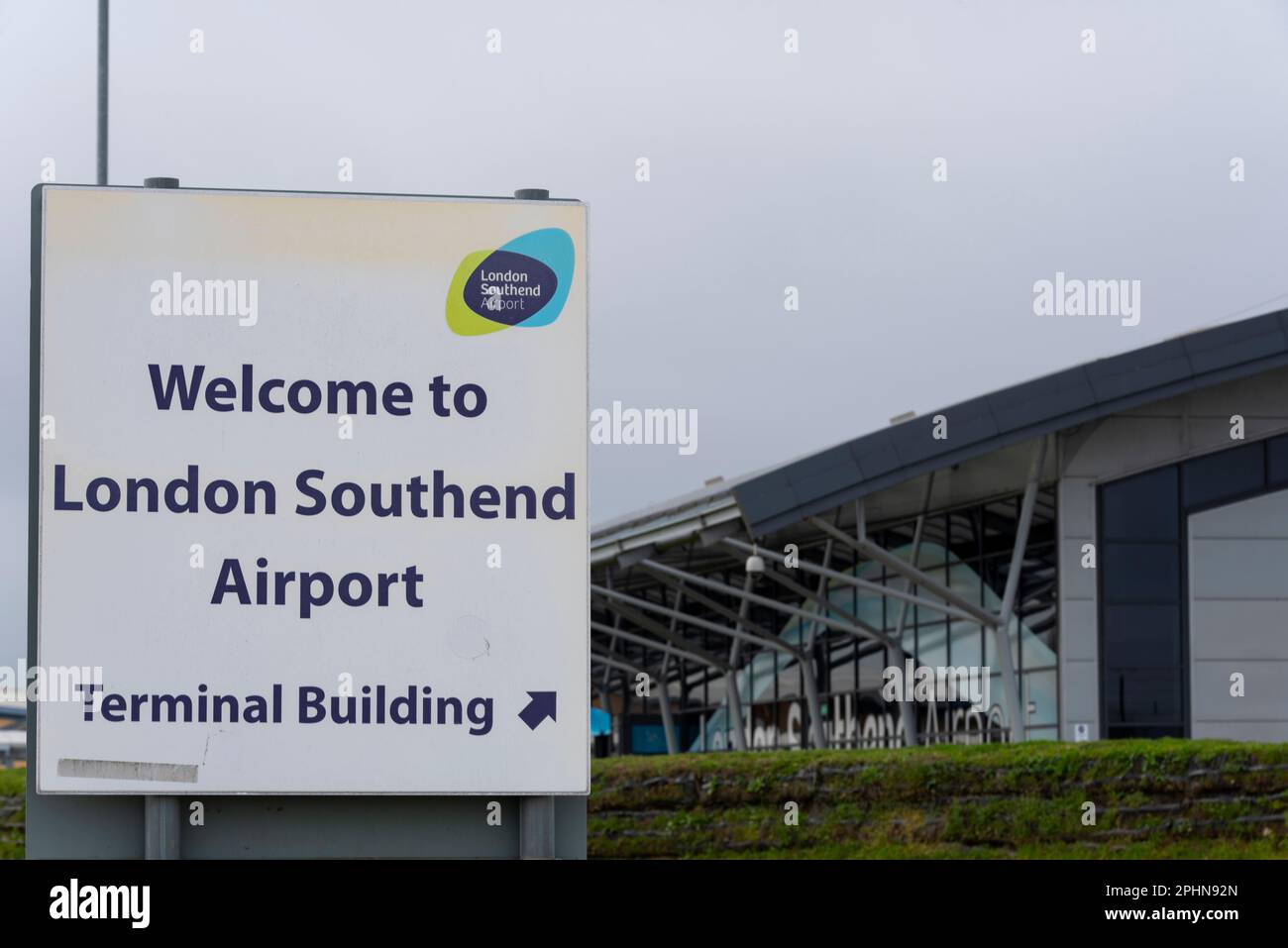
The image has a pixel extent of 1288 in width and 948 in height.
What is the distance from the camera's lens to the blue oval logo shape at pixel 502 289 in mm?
7723

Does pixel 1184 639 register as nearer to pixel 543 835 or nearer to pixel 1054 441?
pixel 1054 441

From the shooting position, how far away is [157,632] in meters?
7.55

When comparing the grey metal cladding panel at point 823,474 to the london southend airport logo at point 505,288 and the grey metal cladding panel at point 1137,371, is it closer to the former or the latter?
the grey metal cladding panel at point 1137,371

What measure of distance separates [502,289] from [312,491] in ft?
3.99

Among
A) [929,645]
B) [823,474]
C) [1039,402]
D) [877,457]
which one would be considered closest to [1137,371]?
[1039,402]

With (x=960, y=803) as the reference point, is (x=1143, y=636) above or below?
above

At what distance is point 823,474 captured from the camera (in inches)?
936

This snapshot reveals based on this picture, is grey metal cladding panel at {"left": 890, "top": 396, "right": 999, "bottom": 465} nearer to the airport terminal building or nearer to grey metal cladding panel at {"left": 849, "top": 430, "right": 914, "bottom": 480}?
the airport terminal building

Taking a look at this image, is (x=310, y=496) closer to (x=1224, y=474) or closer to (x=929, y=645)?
(x=1224, y=474)

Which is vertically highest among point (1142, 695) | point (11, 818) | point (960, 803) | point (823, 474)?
point (823, 474)

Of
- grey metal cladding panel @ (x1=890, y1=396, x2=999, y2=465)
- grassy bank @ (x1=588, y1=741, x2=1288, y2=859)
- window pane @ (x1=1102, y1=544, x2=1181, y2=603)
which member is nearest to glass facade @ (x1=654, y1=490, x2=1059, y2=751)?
window pane @ (x1=1102, y1=544, x2=1181, y2=603)

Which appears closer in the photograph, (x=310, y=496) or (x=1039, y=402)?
(x=310, y=496)

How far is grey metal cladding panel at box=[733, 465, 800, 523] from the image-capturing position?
2367 cm

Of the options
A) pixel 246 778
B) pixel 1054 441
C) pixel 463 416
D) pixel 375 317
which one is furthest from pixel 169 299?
pixel 1054 441
